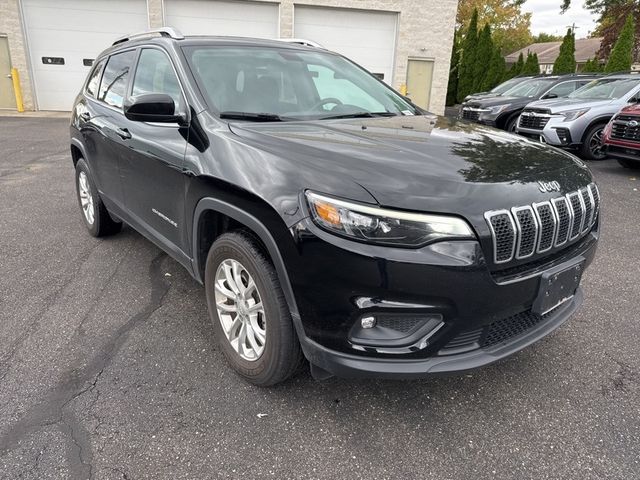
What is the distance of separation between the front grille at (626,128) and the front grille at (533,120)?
156cm

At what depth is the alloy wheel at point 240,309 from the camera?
2426 millimetres

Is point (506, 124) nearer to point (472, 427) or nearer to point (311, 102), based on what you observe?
point (311, 102)

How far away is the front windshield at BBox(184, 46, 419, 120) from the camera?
2910 mm

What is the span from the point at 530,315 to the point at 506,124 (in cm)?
1052

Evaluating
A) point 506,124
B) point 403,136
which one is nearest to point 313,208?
point 403,136

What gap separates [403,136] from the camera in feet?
8.37

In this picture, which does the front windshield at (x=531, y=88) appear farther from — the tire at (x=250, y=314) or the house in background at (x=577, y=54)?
the house in background at (x=577, y=54)

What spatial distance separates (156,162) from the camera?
301 centimetres

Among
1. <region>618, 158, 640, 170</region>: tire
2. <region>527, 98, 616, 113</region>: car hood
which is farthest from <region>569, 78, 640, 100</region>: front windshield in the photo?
<region>618, 158, 640, 170</region>: tire

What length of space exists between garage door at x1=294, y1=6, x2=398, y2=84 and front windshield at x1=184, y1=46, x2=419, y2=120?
535 inches

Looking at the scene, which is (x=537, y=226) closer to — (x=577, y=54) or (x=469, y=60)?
(x=469, y=60)

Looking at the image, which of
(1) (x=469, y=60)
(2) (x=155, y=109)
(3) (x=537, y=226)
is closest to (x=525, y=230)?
(3) (x=537, y=226)

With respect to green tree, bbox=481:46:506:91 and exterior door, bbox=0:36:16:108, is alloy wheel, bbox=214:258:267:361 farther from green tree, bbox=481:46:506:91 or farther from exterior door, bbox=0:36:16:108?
green tree, bbox=481:46:506:91

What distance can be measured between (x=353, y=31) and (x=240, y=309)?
15846 millimetres
